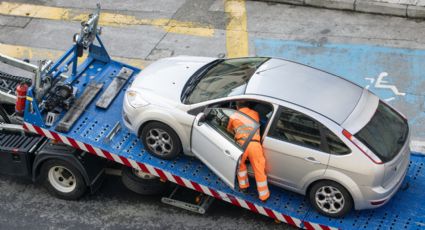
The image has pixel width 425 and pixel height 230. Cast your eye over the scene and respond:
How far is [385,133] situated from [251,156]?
1696 mm

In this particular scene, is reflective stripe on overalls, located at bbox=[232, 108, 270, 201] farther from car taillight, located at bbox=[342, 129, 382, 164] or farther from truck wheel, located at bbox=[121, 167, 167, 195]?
truck wheel, located at bbox=[121, 167, 167, 195]

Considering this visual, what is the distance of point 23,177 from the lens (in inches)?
393

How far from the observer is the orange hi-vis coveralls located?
335 inches

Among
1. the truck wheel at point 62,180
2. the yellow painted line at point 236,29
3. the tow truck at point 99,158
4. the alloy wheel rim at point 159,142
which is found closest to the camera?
the tow truck at point 99,158

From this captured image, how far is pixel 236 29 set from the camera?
45.1 ft

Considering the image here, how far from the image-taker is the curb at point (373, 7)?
1366cm

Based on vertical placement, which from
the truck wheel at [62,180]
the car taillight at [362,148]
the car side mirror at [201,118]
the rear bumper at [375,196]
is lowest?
the truck wheel at [62,180]

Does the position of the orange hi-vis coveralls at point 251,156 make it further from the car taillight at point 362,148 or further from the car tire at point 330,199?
the car taillight at point 362,148

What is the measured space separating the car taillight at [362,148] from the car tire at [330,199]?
1.73 feet

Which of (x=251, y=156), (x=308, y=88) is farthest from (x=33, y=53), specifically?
(x=308, y=88)

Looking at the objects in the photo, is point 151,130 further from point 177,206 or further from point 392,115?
point 392,115

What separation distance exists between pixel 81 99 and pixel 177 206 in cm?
208

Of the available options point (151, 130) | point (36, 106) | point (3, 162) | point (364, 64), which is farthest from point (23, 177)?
point (364, 64)

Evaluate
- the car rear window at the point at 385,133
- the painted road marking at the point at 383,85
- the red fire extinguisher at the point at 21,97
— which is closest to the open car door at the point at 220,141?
the car rear window at the point at 385,133
